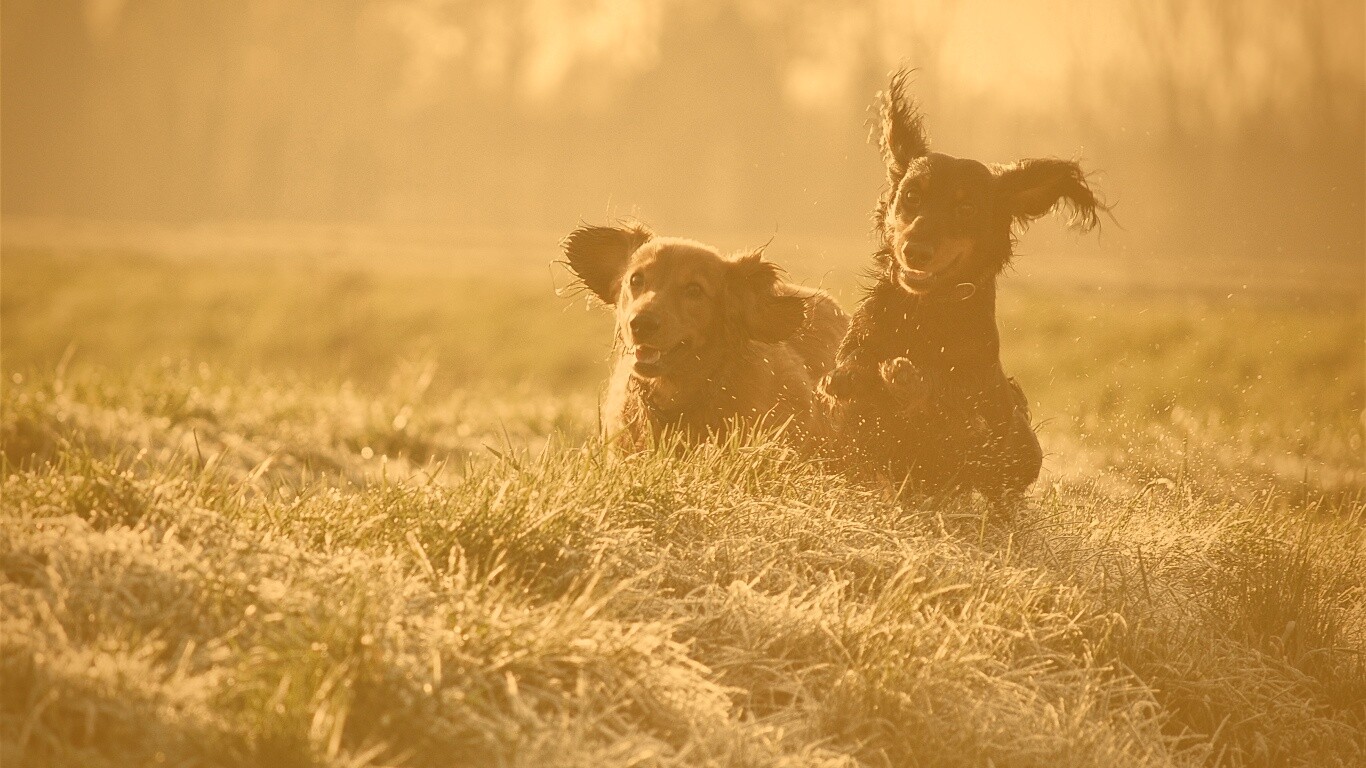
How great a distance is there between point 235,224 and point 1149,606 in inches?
3065

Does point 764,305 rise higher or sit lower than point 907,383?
higher

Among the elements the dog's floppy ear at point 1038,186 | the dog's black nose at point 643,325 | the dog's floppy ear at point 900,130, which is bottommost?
the dog's black nose at point 643,325

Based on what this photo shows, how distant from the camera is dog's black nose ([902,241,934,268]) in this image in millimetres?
5426

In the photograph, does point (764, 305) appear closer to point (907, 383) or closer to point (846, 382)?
point (846, 382)

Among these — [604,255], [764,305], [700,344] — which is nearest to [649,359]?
[700,344]

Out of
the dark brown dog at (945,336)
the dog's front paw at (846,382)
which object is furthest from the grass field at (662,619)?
the dog's front paw at (846,382)

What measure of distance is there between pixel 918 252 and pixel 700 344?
1.28 meters

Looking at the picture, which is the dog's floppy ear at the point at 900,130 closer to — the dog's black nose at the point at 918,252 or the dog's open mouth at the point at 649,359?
the dog's black nose at the point at 918,252

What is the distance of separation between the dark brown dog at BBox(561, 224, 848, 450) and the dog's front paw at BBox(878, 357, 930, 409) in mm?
633

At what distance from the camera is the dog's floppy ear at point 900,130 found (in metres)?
6.06

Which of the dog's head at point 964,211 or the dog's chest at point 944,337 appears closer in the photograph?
the dog's head at point 964,211

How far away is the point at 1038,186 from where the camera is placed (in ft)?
18.9

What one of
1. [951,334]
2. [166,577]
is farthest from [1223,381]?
[166,577]

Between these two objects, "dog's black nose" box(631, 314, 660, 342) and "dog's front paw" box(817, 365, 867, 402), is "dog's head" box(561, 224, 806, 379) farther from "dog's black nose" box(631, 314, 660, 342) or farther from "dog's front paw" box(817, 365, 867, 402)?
"dog's front paw" box(817, 365, 867, 402)
